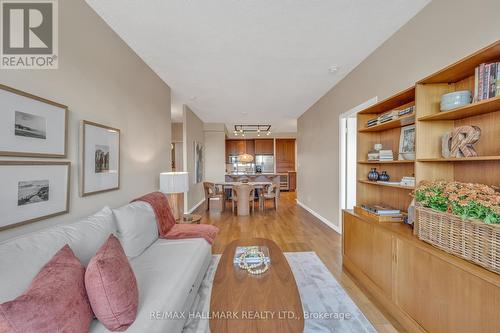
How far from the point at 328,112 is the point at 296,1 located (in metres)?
2.74

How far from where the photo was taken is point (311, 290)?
2.14m

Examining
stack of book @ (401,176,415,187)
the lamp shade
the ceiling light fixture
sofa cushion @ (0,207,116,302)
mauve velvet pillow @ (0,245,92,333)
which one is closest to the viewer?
mauve velvet pillow @ (0,245,92,333)

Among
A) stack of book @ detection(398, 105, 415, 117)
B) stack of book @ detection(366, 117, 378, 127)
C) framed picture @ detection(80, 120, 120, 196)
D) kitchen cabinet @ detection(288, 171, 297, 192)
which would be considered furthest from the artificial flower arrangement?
kitchen cabinet @ detection(288, 171, 297, 192)

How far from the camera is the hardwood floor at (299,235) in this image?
1.89m

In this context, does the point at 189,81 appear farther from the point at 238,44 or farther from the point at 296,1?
the point at 296,1

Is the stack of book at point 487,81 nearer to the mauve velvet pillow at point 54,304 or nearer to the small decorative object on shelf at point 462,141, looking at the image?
the small decorative object on shelf at point 462,141

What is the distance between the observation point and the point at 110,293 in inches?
42.9

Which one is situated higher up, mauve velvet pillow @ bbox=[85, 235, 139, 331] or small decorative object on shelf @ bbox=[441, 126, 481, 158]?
small decorative object on shelf @ bbox=[441, 126, 481, 158]

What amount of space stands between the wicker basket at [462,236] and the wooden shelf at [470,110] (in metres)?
0.72

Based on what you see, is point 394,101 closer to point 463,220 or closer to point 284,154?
point 463,220

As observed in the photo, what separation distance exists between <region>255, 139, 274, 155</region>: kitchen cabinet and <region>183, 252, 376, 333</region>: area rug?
7389mm

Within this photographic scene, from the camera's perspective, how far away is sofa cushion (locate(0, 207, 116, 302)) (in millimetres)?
955

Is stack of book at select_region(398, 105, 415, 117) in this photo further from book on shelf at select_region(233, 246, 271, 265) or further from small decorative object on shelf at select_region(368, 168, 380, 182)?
book on shelf at select_region(233, 246, 271, 265)

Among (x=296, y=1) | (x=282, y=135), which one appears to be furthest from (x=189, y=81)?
(x=282, y=135)
